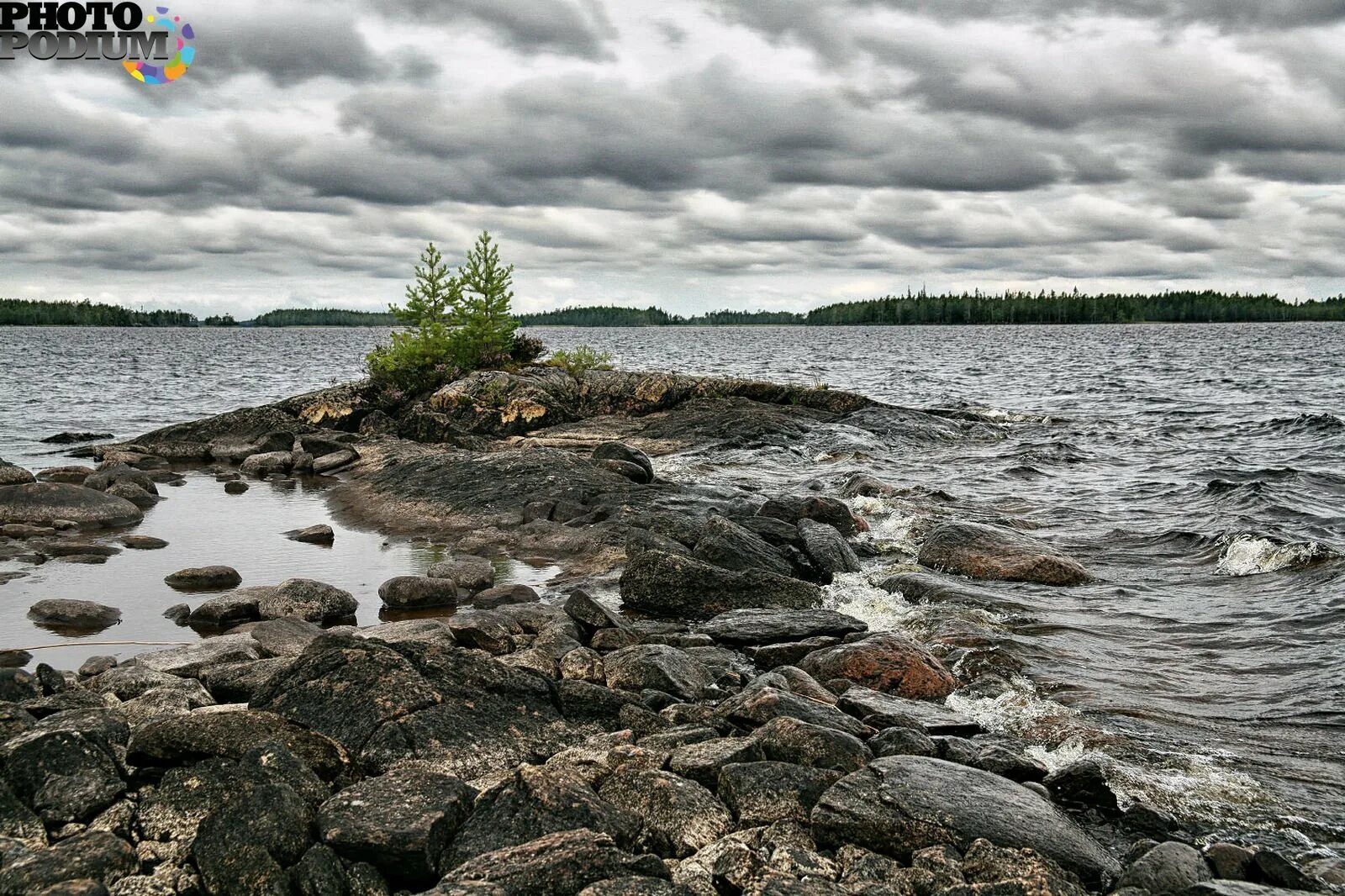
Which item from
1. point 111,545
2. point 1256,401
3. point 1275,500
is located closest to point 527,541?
point 111,545

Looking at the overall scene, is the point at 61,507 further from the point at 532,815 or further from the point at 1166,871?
the point at 1166,871

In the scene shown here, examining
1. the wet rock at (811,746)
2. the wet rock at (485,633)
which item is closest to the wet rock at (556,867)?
the wet rock at (811,746)

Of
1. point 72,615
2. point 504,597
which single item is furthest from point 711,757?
point 72,615

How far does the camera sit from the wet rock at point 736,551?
42.8 feet

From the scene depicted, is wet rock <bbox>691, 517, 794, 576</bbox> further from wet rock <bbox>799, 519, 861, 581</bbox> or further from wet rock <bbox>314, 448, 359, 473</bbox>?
wet rock <bbox>314, 448, 359, 473</bbox>

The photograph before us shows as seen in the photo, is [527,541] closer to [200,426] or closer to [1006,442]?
[200,426]

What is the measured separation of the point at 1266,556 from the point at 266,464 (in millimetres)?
19967

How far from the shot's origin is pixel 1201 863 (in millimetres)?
5734

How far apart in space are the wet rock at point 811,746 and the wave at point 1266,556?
9.82m

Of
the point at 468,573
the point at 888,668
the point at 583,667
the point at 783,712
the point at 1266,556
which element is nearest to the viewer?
the point at 783,712

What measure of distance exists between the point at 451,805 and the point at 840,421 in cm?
2466

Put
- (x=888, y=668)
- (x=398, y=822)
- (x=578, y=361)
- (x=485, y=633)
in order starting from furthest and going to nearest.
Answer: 1. (x=578, y=361)
2. (x=485, y=633)
3. (x=888, y=668)
4. (x=398, y=822)

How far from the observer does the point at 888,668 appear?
9.26m

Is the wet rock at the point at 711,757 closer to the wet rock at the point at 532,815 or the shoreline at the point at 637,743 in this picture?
the shoreline at the point at 637,743
